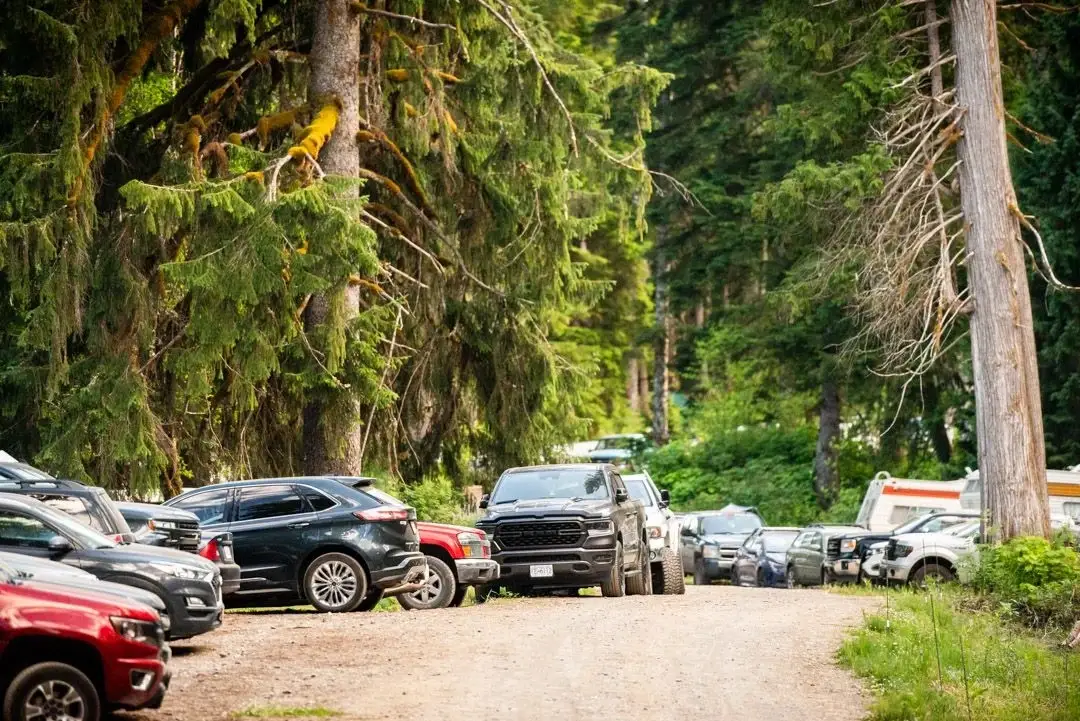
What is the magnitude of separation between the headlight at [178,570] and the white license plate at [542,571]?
901cm

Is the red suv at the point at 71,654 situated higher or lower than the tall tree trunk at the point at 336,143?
lower

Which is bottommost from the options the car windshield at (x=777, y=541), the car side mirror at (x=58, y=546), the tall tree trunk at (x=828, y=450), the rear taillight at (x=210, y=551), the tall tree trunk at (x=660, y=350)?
the car windshield at (x=777, y=541)

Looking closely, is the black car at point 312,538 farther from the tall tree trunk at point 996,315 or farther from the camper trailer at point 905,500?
the camper trailer at point 905,500

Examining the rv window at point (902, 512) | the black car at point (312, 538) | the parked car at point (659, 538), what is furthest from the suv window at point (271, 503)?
the rv window at point (902, 512)

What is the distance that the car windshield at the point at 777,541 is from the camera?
38.3 m

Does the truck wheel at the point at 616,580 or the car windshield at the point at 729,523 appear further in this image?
the car windshield at the point at 729,523

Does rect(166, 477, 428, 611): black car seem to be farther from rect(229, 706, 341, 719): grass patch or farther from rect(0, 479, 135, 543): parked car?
rect(229, 706, 341, 719): grass patch

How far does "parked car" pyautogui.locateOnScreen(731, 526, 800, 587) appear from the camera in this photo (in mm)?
37906

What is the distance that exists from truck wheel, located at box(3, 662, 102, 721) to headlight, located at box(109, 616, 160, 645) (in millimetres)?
369

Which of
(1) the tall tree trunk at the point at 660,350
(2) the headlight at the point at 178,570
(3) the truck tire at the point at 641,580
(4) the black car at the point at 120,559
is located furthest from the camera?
(1) the tall tree trunk at the point at 660,350

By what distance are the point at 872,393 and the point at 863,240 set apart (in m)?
16.8

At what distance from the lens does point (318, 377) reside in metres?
24.0

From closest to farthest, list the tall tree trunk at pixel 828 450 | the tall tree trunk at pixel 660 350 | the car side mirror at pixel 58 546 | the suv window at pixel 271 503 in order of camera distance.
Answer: the car side mirror at pixel 58 546 → the suv window at pixel 271 503 → the tall tree trunk at pixel 828 450 → the tall tree trunk at pixel 660 350

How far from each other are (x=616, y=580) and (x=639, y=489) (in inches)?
226
